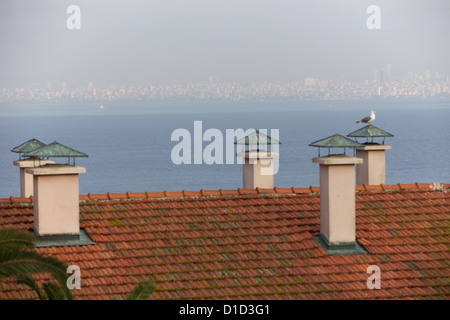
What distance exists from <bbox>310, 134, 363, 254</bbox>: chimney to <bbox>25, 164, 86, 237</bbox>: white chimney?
380 centimetres

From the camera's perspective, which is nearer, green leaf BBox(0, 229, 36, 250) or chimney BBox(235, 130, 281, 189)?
green leaf BBox(0, 229, 36, 250)

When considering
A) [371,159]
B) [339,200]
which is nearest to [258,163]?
[371,159]

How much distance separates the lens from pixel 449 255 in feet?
49.1

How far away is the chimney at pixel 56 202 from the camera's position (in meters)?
14.0

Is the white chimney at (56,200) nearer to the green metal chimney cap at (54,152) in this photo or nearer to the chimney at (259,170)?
the green metal chimney cap at (54,152)

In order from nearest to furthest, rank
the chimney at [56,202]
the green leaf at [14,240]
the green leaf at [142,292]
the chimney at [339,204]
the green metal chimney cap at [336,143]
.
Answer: the green leaf at [142,292] → the green leaf at [14,240] → the chimney at [56,202] → the chimney at [339,204] → the green metal chimney cap at [336,143]

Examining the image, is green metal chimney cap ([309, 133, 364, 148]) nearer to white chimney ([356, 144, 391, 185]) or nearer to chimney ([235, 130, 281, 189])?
chimney ([235, 130, 281, 189])

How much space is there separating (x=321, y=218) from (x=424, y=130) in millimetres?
170250

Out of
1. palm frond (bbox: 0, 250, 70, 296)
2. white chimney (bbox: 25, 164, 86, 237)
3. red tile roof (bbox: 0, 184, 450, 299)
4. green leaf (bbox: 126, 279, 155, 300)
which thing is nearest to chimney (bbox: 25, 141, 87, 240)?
white chimney (bbox: 25, 164, 86, 237)

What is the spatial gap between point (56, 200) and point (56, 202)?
0.03 metres

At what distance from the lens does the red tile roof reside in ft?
44.2

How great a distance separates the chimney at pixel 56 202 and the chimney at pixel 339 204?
3.80 metres

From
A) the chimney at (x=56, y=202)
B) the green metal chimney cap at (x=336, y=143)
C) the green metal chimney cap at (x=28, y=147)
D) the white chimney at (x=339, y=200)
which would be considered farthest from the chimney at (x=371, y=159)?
the chimney at (x=56, y=202)
